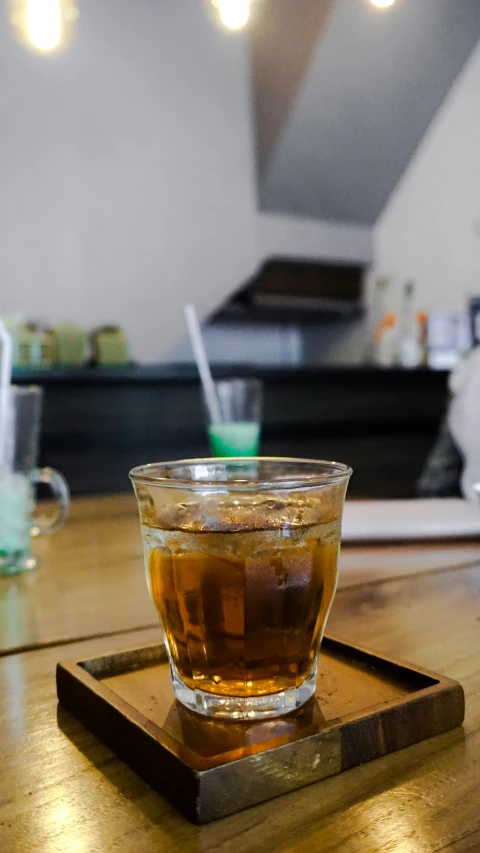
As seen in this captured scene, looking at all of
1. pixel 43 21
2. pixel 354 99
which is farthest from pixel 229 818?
pixel 354 99

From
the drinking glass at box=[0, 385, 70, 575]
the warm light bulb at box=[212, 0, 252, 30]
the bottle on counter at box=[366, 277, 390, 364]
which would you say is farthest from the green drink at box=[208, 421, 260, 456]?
the bottle on counter at box=[366, 277, 390, 364]

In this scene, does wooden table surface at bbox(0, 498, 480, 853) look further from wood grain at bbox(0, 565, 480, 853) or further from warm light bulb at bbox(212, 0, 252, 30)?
warm light bulb at bbox(212, 0, 252, 30)

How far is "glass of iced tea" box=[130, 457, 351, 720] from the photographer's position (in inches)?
14.5

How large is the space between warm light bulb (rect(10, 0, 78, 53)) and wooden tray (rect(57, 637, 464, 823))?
2.72 metres

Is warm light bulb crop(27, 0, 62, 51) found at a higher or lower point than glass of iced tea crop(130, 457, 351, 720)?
higher

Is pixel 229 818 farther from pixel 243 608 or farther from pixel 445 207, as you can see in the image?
pixel 445 207

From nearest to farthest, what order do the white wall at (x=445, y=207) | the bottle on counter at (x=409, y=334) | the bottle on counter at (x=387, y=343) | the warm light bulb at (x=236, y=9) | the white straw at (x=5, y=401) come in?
the white straw at (x=5, y=401) < the warm light bulb at (x=236, y=9) < the white wall at (x=445, y=207) < the bottle on counter at (x=409, y=334) < the bottle on counter at (x=387, y=343)

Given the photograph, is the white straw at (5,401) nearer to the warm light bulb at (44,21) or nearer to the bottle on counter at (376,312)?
the warm light bulb at (44,21)

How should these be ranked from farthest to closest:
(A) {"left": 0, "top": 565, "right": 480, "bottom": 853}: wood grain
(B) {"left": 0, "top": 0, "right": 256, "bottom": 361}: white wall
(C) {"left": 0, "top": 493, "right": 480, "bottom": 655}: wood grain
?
(B) {"left": 0, "top": 0, "right": 256, "bottom": 361}: white wall, (C) {"left": 0, "top": 493, "right": 480, "bottom": 655}: wood grain, (A) {"left": 0, "top": 565, "right": 480, "bottom": 853}: wood grain

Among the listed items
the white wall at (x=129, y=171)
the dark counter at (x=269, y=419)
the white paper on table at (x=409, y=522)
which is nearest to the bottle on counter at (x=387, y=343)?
the dark counter at (x=269, y=419)

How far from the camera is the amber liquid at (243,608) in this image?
14.7 inches

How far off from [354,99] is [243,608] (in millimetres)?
3466

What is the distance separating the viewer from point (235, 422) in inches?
44.4

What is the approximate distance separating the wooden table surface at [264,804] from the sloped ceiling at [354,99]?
3.03 meters
